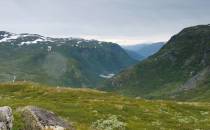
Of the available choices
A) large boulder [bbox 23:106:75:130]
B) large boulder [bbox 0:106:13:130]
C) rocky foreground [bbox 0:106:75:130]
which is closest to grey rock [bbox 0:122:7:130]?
large boulder [bbox 0:106:13:130]

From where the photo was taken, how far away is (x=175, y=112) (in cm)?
7288

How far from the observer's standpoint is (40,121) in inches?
1241

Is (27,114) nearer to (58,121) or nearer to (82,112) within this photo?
(58,121)

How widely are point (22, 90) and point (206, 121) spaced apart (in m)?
54.4

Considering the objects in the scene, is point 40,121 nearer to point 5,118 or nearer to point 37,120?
point 37,120

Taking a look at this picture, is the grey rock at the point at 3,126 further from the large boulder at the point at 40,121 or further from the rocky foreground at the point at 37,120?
the large boulder at the point at 40,121

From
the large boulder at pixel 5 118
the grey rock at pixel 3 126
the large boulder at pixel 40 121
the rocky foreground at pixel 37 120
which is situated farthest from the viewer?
the large boulder at pixel 40 121

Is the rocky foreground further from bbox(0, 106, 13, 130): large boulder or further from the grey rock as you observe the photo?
the grey rock

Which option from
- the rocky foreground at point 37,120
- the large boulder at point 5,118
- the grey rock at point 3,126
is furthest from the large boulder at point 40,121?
the grey rock at point 3,126

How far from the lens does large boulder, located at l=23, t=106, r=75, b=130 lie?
3134 centimetres

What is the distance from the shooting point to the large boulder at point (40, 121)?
3134cm

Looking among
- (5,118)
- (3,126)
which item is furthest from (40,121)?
(3,126)

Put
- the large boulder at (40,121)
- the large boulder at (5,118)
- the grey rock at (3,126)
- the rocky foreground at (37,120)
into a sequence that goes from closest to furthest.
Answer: the grey rock at (3,126) < the large boulder at (5,118) < the rocky foreground at (37,120) < the large boulder at (40,121)

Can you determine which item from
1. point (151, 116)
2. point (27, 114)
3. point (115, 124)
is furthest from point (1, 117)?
point (151, 116)
